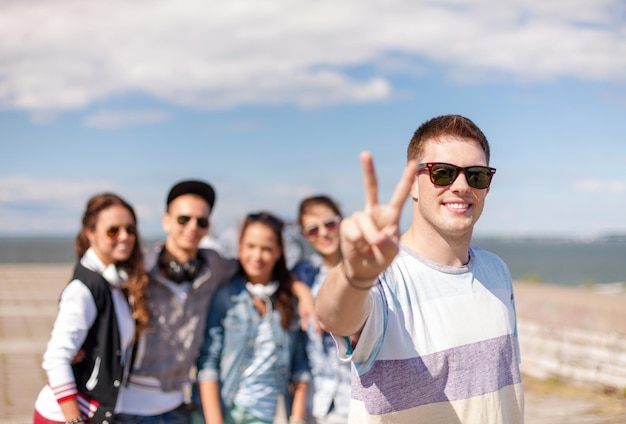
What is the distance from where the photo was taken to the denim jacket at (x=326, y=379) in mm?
4051

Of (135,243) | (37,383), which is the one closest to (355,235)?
(135,243)

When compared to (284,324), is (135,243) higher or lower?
higher

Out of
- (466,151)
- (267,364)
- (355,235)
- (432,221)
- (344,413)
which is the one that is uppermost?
(466,151)

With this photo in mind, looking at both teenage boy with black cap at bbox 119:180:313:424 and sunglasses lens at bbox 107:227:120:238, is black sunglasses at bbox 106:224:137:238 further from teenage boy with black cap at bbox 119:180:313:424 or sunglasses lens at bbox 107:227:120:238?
teenage boy with black cap at bbox 119:180:313:424

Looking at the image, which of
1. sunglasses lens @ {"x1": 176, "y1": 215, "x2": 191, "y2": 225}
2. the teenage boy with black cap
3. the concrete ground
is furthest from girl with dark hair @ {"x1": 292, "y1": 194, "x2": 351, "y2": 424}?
the concrete ground

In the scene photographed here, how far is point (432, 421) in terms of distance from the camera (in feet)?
7.55

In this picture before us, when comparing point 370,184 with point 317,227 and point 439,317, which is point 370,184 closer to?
point 439,317

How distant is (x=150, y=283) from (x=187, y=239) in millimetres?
301

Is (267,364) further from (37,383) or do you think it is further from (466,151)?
(37,383)

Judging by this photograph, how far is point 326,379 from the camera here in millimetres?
4105

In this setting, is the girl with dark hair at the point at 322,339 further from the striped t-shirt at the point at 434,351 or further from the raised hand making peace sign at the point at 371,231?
the raised hand making peace sign at the point at 371,231

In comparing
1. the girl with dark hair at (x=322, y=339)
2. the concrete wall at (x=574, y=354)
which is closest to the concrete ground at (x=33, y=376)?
the concrete wall at (x=574, y=354)

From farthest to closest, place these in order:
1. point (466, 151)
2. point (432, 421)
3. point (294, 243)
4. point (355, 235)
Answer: point (294, 243), point (466, 151), point (432, 421), point (355, 235)

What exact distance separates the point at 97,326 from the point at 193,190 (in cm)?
96
